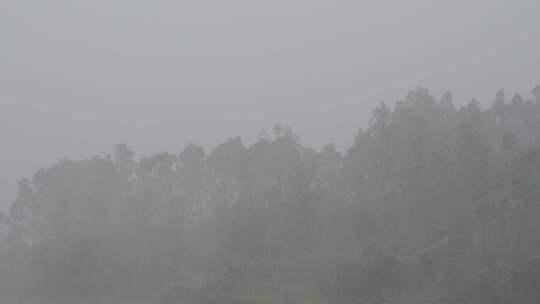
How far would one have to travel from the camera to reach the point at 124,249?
1439 inches

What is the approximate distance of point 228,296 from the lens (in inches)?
1099

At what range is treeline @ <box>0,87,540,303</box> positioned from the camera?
27.5 meters

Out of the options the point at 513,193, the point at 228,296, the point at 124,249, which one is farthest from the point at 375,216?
the point at 124,249

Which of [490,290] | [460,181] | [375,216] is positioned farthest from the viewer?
[375,216]

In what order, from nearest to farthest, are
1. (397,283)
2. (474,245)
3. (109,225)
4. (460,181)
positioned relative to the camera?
1. (397,283)
2. (474,245)
3. (460,181)
4. (109,225)

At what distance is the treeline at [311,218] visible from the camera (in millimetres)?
27516

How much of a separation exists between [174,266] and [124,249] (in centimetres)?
395

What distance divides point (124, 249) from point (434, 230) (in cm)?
1951

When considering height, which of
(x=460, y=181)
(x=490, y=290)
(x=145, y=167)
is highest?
(x=145, y=167)

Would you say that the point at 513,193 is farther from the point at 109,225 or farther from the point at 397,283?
the point at 109,225

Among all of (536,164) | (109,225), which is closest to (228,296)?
(109,225)

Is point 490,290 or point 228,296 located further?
point 228,296

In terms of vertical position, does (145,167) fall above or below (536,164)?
above

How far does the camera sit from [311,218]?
112 ft
